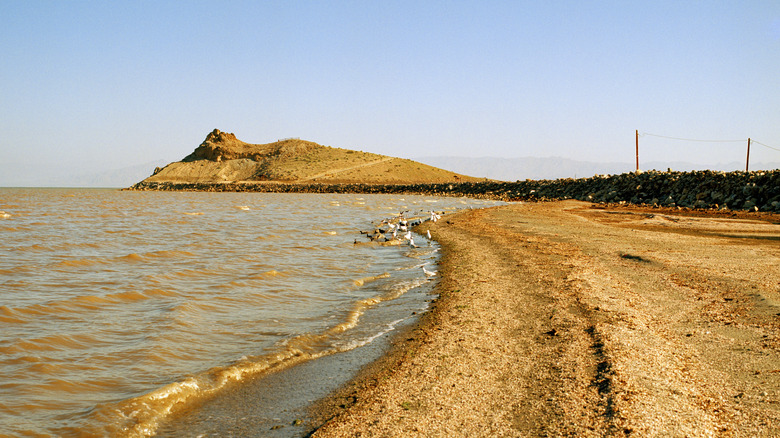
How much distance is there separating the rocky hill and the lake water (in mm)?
71862

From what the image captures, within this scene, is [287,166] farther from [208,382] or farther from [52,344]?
[208,382]

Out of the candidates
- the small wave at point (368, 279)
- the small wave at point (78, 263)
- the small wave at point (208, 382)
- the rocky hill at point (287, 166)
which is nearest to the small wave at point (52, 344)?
the small wave at point (208, 382)

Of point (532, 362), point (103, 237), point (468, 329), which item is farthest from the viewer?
point (103, 237)

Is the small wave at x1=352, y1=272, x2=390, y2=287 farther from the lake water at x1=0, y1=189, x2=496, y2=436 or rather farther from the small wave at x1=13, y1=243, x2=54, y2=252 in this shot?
the small wave at x1=13, y1=243, x2=54, y2=252

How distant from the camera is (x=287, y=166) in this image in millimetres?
98000

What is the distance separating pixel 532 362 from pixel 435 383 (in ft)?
3.45

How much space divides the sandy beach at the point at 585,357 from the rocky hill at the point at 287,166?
75702mm

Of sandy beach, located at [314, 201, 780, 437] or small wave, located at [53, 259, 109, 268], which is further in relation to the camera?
small wave, located at [53, 259, 109, 268]

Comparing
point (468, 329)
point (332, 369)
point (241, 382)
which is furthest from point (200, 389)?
point (468, 329)

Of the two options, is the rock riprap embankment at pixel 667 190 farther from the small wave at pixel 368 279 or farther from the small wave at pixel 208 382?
the small wave at pixel 208 382

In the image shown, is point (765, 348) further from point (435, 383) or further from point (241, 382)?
point (241, 382)

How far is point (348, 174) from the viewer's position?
89.5 metres

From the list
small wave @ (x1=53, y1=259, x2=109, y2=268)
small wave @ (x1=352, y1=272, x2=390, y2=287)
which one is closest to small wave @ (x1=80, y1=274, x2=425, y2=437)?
small wave @ (x1=352, y1=272, x2=390, y2=287)

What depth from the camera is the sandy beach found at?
3.52m
